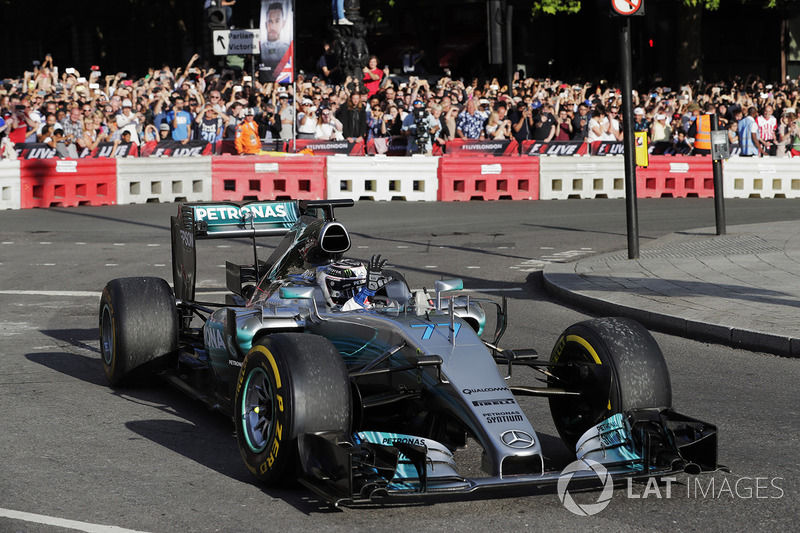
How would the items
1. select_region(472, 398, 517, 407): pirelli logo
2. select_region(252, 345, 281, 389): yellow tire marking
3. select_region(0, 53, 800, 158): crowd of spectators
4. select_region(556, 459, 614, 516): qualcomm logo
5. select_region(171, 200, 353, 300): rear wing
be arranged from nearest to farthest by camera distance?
1. select_region(556, 459, 614, 516): qualcomm logo
2. select_region(472, 398, 517, 407): pirelli logo
3. select_region(252, 345, 281, 389): yellow tire marking
4. select_region(171, 200, 353, 300): rear wing
5. select_region(0, 53, 800, 158): crowd of spectators

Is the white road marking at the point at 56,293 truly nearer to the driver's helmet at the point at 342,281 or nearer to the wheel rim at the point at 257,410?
the driver's helmet at the point at 342,281

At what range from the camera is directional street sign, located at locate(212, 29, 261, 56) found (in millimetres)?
26828

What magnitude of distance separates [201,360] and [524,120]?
17304mm

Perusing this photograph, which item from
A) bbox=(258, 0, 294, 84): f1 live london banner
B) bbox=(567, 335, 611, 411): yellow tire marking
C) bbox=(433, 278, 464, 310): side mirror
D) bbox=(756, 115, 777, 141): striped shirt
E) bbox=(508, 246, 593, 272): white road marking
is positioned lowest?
bbox=(567, 335, 611, 411): yellow tire marking

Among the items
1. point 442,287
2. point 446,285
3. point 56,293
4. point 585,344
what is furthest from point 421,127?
point 585,344

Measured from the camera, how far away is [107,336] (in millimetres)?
8555

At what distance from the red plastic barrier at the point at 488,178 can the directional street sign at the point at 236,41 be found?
267 inches

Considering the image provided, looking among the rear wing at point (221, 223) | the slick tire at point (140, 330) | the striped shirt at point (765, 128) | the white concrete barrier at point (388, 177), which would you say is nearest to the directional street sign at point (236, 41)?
the white concrete barrier at point (388, 177)

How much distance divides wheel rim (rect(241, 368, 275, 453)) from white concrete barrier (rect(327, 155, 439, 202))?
16350 millimetres

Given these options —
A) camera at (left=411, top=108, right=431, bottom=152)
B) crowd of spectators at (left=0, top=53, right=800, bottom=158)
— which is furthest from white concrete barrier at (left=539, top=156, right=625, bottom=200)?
camera at (left=411, top=108, right=431, bottom=152)

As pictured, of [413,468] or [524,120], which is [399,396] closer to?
[413,468]

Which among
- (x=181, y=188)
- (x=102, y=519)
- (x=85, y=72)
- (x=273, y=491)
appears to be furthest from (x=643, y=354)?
(x=85, y=72)

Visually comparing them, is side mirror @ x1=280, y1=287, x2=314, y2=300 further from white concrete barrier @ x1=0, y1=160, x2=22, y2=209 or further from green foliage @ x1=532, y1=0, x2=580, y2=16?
green foliage @ x1=532, y1=0, x2=580, y2=16

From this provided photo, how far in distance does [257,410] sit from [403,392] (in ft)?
2.40
